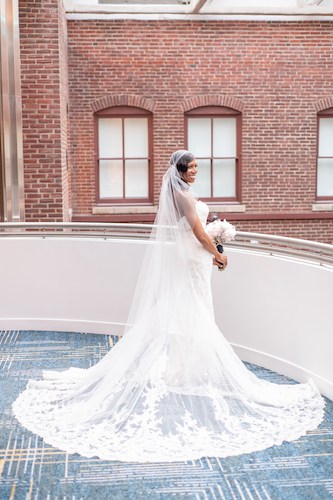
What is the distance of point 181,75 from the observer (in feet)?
34.5

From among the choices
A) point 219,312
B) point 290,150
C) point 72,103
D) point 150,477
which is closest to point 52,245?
point 219,312

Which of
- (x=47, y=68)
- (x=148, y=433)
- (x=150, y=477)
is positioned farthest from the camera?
(x=47, y=68)

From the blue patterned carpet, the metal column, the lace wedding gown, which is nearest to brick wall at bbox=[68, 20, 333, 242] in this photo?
the metal column

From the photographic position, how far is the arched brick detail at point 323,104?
10.8 meters

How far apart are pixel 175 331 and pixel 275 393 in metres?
0.72

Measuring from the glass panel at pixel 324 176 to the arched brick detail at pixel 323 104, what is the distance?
78 cm

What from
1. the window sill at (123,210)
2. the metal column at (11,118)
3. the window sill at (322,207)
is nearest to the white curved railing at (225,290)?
the metal column at (11,118)

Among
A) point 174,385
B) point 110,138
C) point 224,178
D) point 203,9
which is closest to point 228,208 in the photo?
point 224,178

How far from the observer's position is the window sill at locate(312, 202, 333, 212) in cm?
1098

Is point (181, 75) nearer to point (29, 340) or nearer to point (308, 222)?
point (308, 222)

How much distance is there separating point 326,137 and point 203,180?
6.53ft

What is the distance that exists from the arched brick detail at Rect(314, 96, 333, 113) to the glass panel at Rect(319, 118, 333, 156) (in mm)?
206

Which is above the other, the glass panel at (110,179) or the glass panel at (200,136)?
the glass panel at (200,136)

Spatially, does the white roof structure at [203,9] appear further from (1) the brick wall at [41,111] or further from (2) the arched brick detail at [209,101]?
(1) the brick wall at [41,111]
